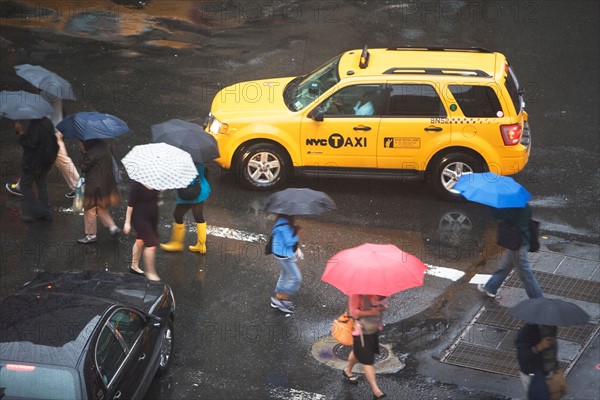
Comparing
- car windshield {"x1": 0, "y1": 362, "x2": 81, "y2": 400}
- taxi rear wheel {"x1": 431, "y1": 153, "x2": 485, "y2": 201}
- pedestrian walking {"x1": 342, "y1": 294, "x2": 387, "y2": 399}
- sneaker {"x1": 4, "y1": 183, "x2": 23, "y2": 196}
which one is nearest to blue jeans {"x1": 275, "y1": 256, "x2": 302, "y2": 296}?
pedestrian walking {"x1": 342, "y1": 294, "x2": 387, "y2": 399}

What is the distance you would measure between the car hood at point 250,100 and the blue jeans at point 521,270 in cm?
418

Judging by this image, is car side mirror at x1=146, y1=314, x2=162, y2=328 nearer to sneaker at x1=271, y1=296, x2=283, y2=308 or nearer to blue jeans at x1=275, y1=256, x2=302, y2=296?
blue jeans at x1=275, y1=256, x2=302, y2=296

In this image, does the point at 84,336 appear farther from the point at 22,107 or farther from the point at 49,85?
the point at 49,85

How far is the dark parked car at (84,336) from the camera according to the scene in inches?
288

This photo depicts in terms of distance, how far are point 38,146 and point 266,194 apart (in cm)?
339

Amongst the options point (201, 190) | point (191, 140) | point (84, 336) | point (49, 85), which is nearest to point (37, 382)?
point (84, 336)

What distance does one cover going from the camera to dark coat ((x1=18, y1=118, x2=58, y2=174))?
11711 mm

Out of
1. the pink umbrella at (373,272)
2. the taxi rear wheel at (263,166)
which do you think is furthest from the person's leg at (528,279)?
the taxi rear wheel at (263,166)

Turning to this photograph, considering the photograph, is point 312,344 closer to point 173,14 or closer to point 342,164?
point 342,164

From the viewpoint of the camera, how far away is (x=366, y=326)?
858cm

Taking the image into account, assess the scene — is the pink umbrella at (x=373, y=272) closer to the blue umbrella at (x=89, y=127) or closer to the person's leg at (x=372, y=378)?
the person's leg at (x=372, y=378)

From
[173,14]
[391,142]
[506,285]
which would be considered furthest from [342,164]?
[173,14]

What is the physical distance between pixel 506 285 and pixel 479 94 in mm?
2977

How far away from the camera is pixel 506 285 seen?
440 inches
